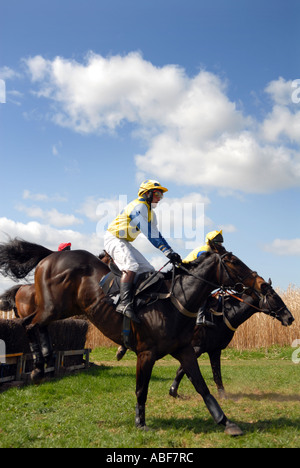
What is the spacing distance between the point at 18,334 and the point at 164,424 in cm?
519

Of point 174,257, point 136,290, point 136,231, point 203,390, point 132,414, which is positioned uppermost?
point 136,231

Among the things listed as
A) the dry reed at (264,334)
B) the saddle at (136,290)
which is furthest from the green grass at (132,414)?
the dry reed at (264,334)

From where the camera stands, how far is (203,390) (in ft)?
18.9

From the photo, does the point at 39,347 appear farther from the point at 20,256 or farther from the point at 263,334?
the point at 263,334

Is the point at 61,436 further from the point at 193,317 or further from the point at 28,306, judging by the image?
the point at 28,306

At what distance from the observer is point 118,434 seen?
Result: 549cm

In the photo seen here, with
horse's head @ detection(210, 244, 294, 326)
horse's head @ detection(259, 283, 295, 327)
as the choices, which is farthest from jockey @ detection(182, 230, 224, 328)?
horse's head @ detection(210, 244, 294, 326)

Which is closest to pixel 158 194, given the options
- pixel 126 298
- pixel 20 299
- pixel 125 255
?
pixel 125 255

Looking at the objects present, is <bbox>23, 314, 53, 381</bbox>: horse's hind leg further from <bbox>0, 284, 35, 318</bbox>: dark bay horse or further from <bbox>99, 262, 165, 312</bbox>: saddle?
<bbox>0, 284, 35, 318</bbox>: dark bay horse

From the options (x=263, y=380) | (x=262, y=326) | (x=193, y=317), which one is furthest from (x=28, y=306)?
(x=262, y=326)

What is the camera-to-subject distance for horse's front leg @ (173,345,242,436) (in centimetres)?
552

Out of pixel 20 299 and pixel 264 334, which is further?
pixel 264 334

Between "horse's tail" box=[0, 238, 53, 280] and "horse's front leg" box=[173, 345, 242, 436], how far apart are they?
283 cm

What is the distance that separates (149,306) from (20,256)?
2.53 m
